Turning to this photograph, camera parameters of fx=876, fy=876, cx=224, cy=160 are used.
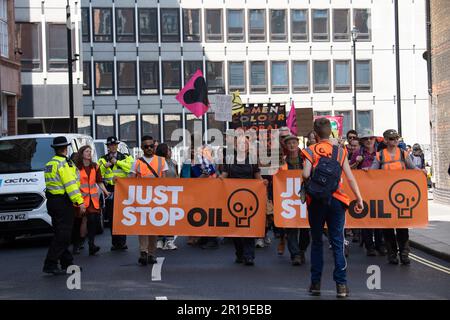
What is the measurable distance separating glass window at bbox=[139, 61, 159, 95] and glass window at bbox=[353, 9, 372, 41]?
13558 millimetres

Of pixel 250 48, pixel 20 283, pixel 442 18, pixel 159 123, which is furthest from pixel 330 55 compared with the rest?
pixel 20 283

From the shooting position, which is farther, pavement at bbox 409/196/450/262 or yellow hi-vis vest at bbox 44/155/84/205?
pavement at bbox 409/196/450/262

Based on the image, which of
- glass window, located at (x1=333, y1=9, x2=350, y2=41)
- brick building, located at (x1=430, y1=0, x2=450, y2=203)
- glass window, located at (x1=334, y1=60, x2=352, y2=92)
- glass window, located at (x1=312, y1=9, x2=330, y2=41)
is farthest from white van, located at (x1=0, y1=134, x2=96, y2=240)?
glass window, located at (x1=333, y1=9, x2=350, y2=41)

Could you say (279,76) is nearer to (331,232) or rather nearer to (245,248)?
(245,248)

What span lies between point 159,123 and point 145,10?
24.4 ft

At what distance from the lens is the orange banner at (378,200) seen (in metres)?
13.1

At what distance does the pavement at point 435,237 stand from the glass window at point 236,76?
37278 mm

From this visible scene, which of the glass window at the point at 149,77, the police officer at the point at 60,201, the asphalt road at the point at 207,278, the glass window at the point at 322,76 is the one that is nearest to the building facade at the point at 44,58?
the glass window at the point at 149,77

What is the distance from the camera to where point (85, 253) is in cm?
1502

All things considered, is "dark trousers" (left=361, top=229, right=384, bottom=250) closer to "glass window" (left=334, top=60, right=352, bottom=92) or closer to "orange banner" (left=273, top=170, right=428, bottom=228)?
"orange banner" (left=273, top=170, right=428, bottom=228)

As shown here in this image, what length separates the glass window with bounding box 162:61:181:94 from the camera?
2267 inches

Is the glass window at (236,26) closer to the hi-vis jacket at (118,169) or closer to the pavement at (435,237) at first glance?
the pavement at (435,237)

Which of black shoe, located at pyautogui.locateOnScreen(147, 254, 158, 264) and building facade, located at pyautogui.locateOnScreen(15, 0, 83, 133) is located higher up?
building facade, located at pyautogui.locateOnScreen(15, 0, 83, 133)

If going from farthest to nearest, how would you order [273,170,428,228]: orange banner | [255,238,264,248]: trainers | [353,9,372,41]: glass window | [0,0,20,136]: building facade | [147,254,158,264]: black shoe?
[353,9,372,41]: glass window, [0,0,20,136]: building facade, [255,238,264,248]: trainers, [273,170,428,228]: orange banner, [147,254,158,264]: black shoe
